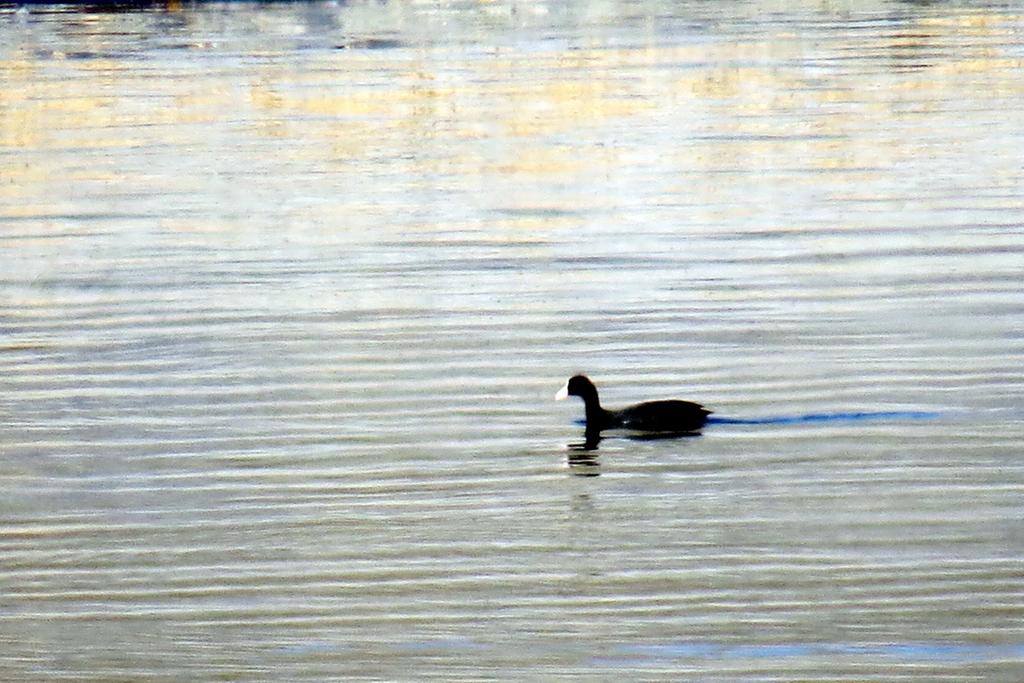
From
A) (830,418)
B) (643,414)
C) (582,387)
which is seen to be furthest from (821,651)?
(582,387)

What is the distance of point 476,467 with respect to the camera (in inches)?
476

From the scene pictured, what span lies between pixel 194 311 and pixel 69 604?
7.62 meters

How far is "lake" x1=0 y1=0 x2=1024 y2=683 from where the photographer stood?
363 inches

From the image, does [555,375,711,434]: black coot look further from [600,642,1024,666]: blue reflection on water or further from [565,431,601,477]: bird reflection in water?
[600,642,1024,666]: blue reflection on water

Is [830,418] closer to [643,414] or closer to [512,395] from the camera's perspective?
[643,414]

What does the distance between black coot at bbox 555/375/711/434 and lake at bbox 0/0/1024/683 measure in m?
0.16

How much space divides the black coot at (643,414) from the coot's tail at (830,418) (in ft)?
0.50

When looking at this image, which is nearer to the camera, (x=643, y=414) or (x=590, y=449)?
(x=590, y=449)

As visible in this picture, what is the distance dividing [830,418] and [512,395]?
6.44 feet

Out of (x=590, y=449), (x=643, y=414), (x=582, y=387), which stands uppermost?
(x=582, y=387)

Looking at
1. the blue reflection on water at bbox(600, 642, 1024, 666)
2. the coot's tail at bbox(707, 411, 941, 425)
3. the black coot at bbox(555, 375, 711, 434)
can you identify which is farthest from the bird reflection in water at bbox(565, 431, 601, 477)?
the blue reflection on water at bbox(600, 642, 1024, 666)

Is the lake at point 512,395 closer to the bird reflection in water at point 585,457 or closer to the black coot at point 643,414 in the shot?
the bird reflection in water at point 585,457

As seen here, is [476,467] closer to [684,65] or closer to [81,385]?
[81,385]

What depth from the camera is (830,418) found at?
13.1 meters
